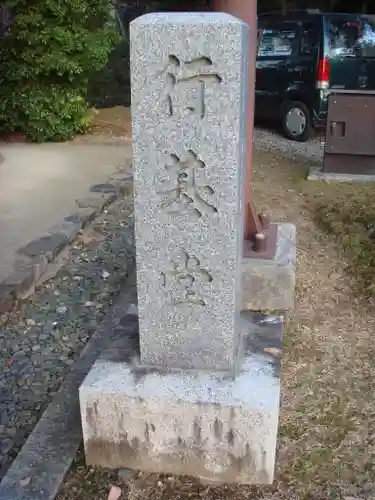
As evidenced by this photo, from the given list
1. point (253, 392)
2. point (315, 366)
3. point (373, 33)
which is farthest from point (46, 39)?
point (253, 392)

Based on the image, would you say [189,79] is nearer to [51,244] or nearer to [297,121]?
[51,244]

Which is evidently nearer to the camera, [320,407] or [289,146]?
[320,407]

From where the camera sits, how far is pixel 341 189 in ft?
20.0

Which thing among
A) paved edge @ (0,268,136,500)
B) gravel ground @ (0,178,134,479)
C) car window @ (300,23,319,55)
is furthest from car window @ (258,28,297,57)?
paved edge @ (0,268,136,500)

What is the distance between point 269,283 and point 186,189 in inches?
59.1

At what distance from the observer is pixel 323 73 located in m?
7.87

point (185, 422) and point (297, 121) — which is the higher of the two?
point (297, 121)

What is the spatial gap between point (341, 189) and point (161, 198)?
428 cm

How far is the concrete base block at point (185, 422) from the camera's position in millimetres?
2150

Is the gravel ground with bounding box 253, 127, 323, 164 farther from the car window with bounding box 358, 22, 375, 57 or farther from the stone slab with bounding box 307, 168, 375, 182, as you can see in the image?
the car window with bounding box 358, 22, 375, 57

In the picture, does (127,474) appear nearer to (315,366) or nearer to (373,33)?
(315,366)

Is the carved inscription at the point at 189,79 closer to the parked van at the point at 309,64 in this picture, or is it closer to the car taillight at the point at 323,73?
the parked van at the point at 309,64

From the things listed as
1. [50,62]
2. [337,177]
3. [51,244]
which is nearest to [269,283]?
[51,244]

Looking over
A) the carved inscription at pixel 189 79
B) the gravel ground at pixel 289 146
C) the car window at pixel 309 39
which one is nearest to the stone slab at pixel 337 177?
the gravel ground at pixel 289 146
